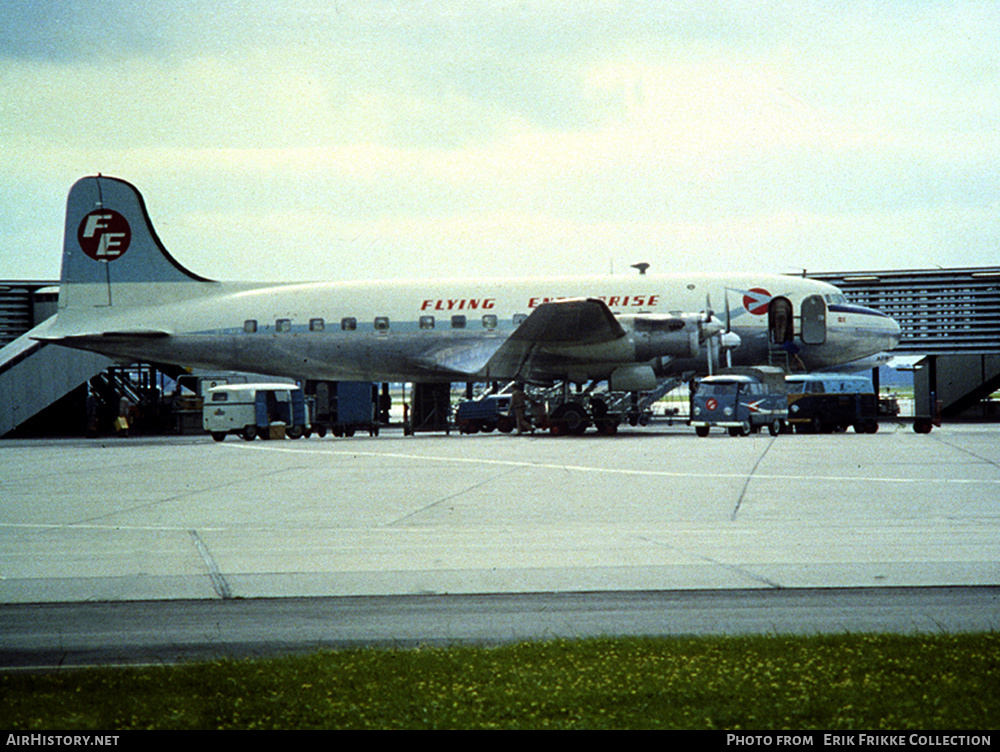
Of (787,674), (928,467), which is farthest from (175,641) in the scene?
(928,467)

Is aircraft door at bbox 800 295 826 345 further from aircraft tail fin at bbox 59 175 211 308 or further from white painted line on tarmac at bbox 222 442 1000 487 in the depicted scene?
aircraft tail fin at bbox 59 175 211 308

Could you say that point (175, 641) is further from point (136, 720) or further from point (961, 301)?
point (961, 301)

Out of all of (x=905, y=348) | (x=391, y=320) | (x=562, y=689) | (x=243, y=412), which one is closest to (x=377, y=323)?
(x=391, y=320)

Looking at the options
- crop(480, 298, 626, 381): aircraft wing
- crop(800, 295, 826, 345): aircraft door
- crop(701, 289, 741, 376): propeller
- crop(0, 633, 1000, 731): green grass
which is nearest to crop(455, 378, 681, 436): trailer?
crop(480, 298, 626, 381): aircraft wing

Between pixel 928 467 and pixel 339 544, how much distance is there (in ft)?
46.6

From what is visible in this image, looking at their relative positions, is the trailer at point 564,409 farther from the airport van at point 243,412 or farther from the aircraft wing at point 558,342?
the airport van at point 243,412

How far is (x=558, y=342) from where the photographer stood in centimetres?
3728

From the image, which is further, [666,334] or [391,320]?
[391,320]

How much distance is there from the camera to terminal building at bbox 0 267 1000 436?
5531cm

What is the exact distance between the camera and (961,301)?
189 ft

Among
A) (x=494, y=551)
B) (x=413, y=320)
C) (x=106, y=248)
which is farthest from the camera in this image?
(x=106, y=248)

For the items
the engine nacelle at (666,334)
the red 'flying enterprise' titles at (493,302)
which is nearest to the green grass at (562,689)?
the engine nacelle at (666,334)

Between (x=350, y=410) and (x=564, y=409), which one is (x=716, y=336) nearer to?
(x=564, y=409)

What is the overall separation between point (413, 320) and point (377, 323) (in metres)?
1.47
